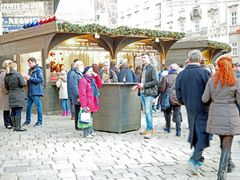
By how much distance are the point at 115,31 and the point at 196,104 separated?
32.3ft

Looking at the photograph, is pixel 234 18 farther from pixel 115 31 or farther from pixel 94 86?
pixel 94 86

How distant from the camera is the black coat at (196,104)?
575 cm

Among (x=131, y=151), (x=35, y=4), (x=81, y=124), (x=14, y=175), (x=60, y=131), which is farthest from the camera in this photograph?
(x=35, y=4)

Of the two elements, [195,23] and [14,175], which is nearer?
[14,175]

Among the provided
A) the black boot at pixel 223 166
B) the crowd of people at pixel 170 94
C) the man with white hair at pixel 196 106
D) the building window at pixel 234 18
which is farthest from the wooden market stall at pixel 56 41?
the building window at pixel 234 18

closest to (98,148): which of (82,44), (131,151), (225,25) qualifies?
(131,151)

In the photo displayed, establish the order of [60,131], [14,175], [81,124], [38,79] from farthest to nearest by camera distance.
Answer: [38,79] < [60,131] < [81,124] < [14,175]

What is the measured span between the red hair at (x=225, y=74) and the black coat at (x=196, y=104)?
48 centimetres

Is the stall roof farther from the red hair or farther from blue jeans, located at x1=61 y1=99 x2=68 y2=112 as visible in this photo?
the red hair

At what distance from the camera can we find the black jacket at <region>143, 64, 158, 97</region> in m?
8.79

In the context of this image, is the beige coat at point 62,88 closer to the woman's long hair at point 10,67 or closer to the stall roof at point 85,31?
the stall roof at point 85,31

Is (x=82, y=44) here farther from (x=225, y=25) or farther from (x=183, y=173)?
(x=225, y=25)

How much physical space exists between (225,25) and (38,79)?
3171 cm

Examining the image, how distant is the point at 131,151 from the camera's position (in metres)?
7.41
